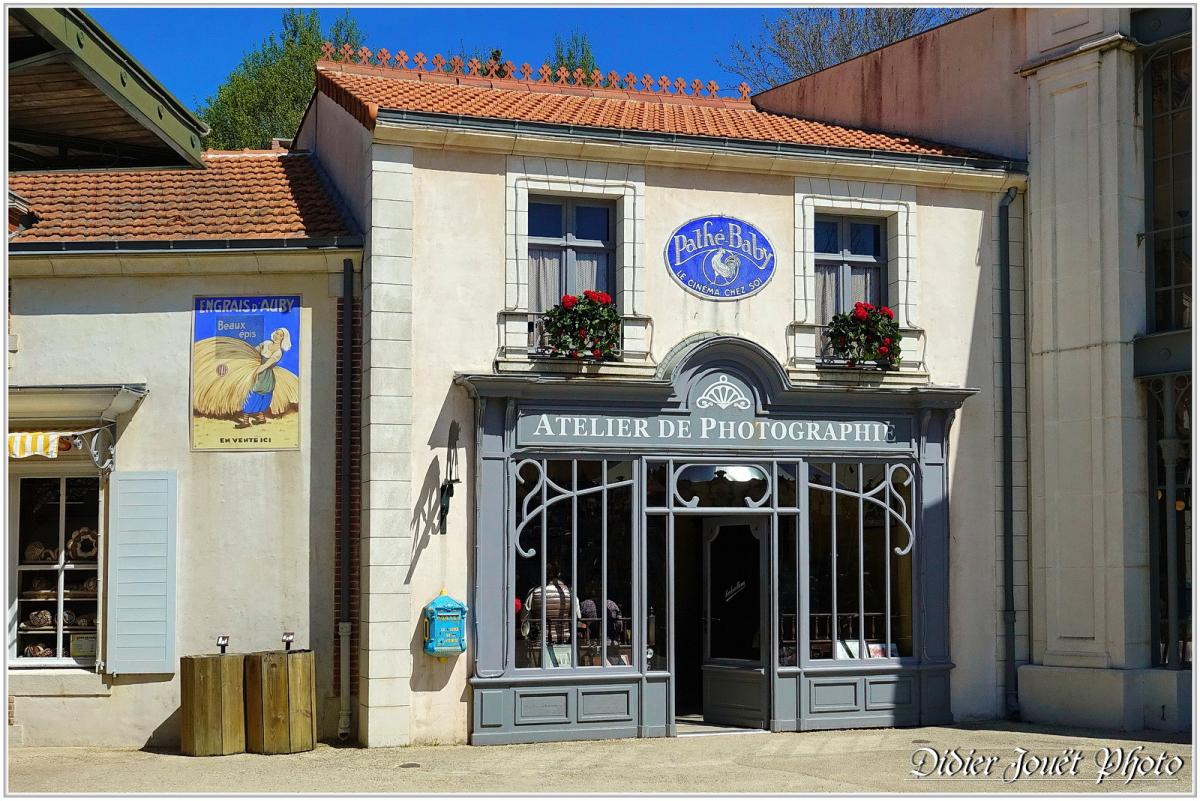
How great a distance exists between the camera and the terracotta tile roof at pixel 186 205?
1288cm

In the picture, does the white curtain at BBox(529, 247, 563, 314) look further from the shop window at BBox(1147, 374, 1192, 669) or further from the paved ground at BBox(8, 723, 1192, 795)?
the shop window at BBox(1147, 374, 1192, 669)

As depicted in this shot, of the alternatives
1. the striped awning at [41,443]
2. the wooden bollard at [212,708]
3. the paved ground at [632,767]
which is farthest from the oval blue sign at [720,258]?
the striped awning at [41,443]

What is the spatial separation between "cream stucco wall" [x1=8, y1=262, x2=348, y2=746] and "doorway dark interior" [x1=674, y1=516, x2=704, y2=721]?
4.58m

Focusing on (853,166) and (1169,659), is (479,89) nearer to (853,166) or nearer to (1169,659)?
(853,166)

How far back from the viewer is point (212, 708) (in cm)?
1173

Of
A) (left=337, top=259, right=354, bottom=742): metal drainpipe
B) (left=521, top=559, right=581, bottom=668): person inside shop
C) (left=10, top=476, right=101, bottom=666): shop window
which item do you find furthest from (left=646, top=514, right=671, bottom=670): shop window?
(left=10, top=476, right=101, bottom=666): shop window

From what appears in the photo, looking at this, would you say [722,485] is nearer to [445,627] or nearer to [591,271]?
[591,271]

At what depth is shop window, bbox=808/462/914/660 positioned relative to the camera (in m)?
13.5

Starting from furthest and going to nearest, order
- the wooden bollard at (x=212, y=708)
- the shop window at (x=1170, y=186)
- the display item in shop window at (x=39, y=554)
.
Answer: the shop window at (x=1170, y=186)
the display item in shop window at (x=39, y=554)
the wooden bollard at (x=212, y=708)

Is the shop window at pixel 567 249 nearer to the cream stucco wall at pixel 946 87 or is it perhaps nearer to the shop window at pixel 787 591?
the shop window at pixel 787 591

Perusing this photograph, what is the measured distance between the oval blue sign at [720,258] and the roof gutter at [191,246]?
2.97 meters

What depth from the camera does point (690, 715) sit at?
555 inches

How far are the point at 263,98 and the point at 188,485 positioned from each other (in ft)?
60.6

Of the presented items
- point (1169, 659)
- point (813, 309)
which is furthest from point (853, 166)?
point (1169, 659)
